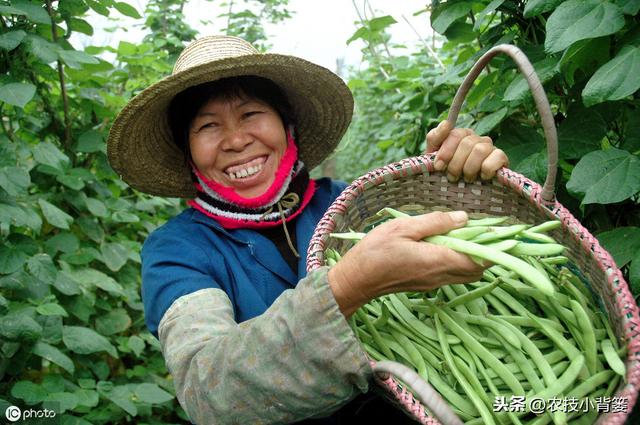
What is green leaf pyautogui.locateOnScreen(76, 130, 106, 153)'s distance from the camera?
2.42 m

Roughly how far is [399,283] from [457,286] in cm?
33

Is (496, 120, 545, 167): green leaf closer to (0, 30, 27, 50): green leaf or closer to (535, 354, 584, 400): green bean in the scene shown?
(535, 354, 584, 400): green bean

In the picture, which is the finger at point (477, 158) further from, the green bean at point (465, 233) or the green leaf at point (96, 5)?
the green leaf at point (96, 5)

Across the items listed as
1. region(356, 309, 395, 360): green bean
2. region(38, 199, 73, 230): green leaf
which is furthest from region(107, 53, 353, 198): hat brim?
region(356, 309, 395, 360): green bean

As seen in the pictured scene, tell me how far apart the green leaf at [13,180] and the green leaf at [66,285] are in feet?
1.45

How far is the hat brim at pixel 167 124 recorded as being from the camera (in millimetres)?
1568

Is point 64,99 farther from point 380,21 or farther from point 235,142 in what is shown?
point 380,21

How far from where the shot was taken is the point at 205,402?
3.56 ft

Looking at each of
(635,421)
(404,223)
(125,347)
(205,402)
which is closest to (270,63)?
(404,223)

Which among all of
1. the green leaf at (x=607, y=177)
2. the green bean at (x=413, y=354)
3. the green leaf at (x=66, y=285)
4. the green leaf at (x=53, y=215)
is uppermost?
the green leaf at (x=607, y=177)

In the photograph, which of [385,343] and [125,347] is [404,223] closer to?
[385,343]

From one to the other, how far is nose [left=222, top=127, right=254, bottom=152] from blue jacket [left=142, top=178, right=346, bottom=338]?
21cm

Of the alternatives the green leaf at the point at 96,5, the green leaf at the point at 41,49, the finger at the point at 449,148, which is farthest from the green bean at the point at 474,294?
the green leaf at the point at 96,5

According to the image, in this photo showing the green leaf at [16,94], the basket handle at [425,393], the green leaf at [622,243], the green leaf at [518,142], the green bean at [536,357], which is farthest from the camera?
the green leaf at [16,94]
